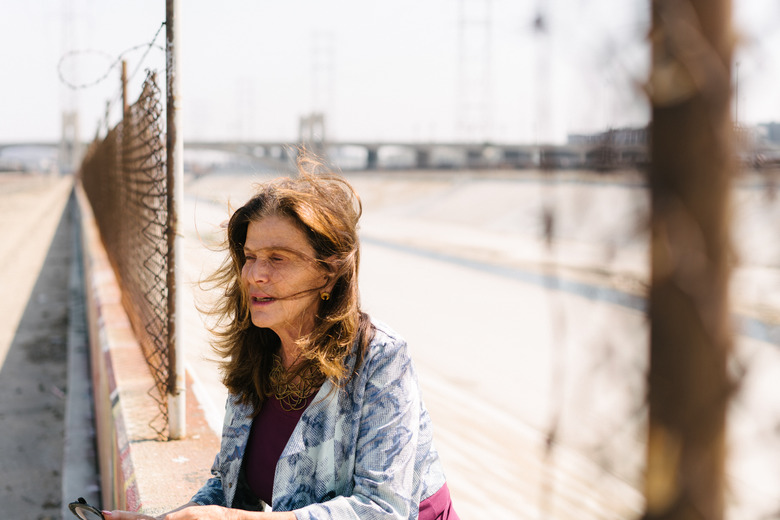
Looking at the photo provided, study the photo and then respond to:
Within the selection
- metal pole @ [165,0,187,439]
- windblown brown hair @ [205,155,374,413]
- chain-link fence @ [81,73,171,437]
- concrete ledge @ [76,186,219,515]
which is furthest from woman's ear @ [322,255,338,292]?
A: chain-link fence @ [81,73,171,437]

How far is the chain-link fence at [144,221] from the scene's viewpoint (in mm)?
→ 3223

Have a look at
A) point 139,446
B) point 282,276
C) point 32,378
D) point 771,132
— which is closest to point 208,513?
point 282,276

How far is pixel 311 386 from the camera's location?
6.33ft

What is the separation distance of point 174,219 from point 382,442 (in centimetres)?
154

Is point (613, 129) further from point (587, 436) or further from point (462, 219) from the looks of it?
point (462, 219)

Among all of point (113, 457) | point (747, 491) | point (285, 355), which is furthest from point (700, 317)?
point (113, 457)

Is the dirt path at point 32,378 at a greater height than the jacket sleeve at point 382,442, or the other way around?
the jacket sleeve at point 382,442

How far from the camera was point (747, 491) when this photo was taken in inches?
23.6

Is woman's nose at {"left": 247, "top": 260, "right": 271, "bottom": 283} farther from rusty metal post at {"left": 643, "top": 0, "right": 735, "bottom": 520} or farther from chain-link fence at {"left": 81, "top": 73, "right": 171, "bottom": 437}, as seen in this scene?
rusty metal post at {"left": 643, "top": 0, "right": 735, "bottom": 520}

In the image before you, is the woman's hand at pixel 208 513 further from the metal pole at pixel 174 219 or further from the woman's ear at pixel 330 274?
the metal pole at pixel 174 219

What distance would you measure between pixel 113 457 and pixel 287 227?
A: 1.90m

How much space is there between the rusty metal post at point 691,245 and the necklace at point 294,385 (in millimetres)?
1412

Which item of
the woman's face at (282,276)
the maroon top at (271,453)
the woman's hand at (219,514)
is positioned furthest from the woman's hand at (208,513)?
the woman's face at (282,276)

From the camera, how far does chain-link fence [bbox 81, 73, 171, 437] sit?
3223mm
